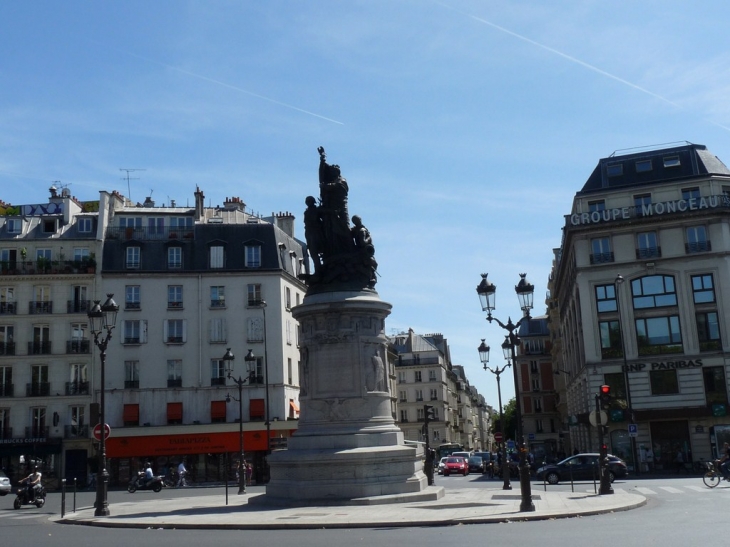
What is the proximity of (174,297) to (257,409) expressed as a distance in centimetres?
933

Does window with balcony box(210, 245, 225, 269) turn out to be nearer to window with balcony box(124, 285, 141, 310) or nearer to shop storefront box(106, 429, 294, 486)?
window with balcony box(124, 285, 141, 310)

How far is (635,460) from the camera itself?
46219mm

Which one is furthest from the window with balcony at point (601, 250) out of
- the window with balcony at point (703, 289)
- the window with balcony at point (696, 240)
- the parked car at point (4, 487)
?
the parked car at point (4, 487)

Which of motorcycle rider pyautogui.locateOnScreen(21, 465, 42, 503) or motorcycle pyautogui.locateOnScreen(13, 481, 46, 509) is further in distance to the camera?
motorcycle rider pyautogui.locateOnScreen(21, 465, 42, 503)

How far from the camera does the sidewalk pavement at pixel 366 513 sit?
17.2 m

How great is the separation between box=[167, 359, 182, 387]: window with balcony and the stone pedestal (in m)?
31.4

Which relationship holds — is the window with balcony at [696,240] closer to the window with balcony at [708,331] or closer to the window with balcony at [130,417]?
the window with balcony at [708,331]

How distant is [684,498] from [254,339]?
35.3 meters

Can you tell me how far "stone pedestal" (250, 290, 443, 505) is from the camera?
2112 cm

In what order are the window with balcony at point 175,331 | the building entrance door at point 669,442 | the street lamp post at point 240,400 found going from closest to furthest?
the street lamp post at point 240,400
the building entrance door at point 669,442
the window with balcony at point 175,331

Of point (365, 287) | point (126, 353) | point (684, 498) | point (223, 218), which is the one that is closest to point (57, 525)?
point (365, 287)

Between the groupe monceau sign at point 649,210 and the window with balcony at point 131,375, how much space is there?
29.6m

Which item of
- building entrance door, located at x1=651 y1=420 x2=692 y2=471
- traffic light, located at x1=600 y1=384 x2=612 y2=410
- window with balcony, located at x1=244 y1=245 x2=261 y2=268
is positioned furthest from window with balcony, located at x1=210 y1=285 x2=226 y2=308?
traffic light, located at x1=600 y1=384 x2=612 y2=410

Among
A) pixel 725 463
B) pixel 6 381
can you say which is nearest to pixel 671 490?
pixel 725 463
